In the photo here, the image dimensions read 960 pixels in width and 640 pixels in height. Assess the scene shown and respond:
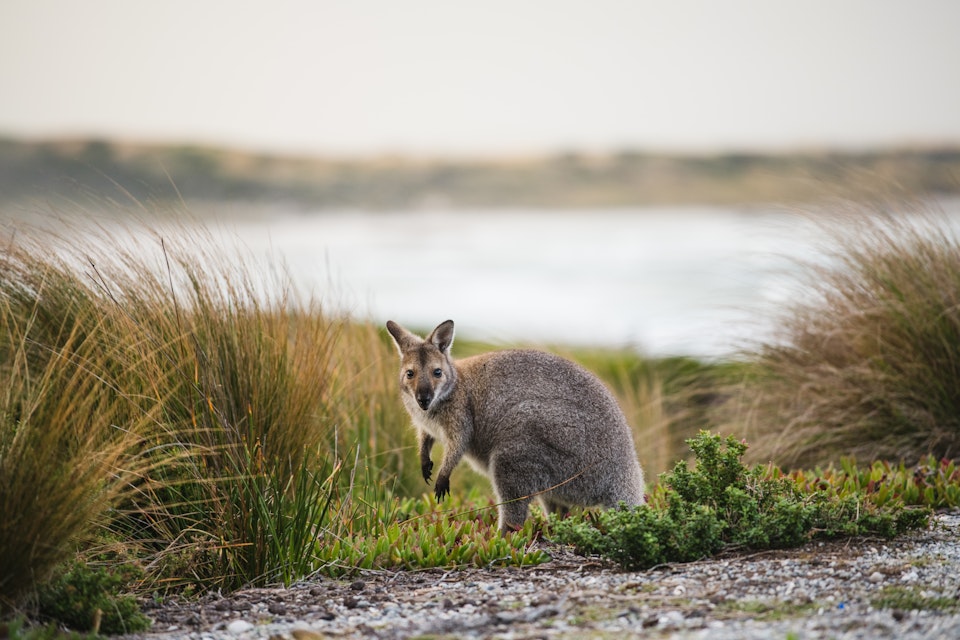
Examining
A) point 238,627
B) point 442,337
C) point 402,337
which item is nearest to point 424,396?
point 442,337

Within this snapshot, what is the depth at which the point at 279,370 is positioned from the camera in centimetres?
588

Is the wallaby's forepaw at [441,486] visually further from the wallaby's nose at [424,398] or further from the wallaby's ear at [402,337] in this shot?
the wallaby's ear at [402,337]

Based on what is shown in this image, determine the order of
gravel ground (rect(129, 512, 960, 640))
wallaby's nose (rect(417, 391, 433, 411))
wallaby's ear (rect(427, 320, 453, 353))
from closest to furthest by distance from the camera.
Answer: gravel ground (rect(129, 512, 960, 640)) → wallaby's nose (rect(417, 391, 433, 411)) → wallaby's ear (rect(427, 320, 453, 353))

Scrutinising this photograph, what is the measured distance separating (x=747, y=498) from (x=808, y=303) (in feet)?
11.9

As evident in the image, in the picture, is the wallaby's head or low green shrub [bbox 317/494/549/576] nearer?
low green shrub [bbox 317/494/549/576]

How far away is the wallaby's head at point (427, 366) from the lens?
6336 millimetres

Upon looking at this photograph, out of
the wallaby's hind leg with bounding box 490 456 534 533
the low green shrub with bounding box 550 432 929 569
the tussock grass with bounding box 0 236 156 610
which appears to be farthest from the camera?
the wallaby's hind leg with bounding box 490 456 534 533

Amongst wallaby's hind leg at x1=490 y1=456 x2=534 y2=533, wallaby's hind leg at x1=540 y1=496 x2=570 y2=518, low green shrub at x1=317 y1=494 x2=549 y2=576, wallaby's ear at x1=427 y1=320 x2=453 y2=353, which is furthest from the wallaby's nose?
wallaby's hind leg at x1=540 y1=496 x2=570 y2=518

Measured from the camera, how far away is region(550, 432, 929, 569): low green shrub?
5.38m

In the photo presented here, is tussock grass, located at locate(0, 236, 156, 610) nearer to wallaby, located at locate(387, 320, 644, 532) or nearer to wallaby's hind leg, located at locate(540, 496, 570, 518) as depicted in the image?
wallaby, located at locate(387, 320, 644, 532)

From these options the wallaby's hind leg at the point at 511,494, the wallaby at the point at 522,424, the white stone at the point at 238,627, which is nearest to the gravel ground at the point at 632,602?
the white stone at the point at 238,627

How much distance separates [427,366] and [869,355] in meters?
3.83

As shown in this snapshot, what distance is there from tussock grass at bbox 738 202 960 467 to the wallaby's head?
2.99 meters

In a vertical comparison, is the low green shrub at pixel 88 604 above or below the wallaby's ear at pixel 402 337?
below
